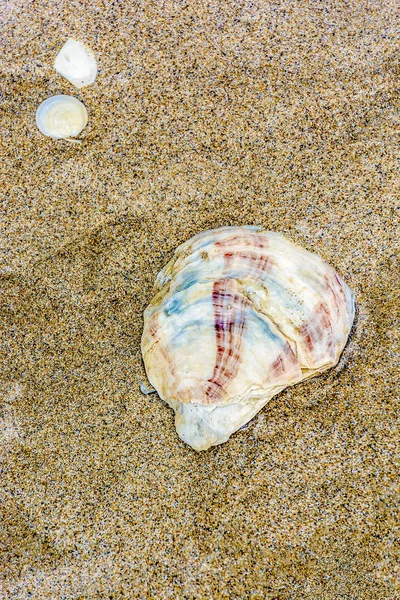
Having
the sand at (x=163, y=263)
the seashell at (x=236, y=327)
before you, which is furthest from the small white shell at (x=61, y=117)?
the seashell at (x=236, y=327)

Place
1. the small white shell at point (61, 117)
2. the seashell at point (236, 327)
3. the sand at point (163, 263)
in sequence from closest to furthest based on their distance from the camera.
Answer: the seashell at point (236, 327), the sand at point (163, 263), the small white shell at point (61, 117)

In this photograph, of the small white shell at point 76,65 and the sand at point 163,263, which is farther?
the small white shell at point 76,65

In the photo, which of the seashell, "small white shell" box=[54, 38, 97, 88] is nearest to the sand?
"small white shell" box=[54, 38, 97, 88]

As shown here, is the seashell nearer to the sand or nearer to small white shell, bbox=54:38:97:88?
the sand

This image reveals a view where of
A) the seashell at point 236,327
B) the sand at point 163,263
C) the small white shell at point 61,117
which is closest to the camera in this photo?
the seashell at point 236,327

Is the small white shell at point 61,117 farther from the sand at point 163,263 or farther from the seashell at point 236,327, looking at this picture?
the seashell at point 236,327

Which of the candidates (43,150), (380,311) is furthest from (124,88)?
(380,311)

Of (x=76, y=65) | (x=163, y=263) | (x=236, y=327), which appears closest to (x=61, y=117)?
(x=76, y=65)
